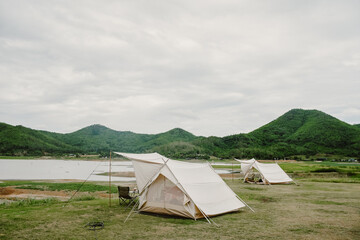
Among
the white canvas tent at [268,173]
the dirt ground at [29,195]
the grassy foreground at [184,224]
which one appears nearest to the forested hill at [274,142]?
the white canvas tent at [268,173]

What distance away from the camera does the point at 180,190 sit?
10.3 metres

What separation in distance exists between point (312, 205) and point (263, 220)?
4516mm

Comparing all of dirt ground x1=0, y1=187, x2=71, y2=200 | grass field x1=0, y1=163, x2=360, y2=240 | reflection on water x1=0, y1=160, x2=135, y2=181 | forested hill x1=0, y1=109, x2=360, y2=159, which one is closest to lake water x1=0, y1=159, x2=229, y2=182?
reflection on water x1=0, y1=160, x2=135, y2=181

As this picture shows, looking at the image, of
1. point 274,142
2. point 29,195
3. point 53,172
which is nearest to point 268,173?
point 29,195

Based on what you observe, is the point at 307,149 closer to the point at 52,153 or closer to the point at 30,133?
the point at 52,153

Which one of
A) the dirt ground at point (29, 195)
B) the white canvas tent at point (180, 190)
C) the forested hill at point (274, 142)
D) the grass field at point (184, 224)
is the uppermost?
the forested hill at point (274, 142)

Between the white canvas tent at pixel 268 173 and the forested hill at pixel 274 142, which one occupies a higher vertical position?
the forested hill at pixel 274 142

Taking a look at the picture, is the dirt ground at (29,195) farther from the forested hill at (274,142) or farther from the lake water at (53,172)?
the forested hill at (274,142)

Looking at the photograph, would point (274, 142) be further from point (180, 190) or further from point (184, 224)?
point (184, 224)

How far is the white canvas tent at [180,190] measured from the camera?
1008cm

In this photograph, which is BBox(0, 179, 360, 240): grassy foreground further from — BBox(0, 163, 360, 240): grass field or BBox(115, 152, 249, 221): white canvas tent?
BBox(115, 152, 249, 221): white canvas tent

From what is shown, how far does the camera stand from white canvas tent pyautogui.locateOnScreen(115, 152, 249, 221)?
10078 millimetres

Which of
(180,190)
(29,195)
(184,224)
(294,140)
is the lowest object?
(29,195)

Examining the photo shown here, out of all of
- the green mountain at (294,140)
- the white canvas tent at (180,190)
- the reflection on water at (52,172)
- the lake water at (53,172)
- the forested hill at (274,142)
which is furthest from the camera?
the forested hill at (274,142)
